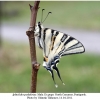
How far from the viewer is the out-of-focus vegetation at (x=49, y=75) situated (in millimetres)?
1306

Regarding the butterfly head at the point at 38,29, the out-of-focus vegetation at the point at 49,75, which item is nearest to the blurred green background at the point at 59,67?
the out-of-focus vegetation at the point at 49,75

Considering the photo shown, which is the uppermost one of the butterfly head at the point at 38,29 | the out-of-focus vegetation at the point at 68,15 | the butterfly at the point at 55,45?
the out-of-focus vegetation at the point at 68,15

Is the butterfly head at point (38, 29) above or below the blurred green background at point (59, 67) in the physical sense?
below

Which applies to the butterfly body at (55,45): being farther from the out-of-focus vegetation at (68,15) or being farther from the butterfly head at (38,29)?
the out-of-focus vegetation at (68,15)

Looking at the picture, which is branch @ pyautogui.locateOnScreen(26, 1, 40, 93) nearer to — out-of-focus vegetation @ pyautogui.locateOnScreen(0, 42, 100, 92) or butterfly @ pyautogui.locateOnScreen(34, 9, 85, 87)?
butterfly @ pyautogui.locateOnScreen(34, 9, 85, 87)

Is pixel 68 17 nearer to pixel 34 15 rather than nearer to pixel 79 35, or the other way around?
pixel 79 35

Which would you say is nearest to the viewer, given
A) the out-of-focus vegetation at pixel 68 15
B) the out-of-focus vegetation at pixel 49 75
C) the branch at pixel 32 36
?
the branch at pixel 32 36

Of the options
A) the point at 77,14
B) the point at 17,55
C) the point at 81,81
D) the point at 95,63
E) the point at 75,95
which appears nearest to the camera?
the point at 75,95

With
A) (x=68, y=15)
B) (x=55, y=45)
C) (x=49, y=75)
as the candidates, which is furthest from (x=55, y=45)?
(x=68, y=15)

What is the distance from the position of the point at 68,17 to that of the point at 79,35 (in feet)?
1.67

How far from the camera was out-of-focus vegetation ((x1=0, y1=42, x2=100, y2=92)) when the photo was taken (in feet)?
4.28

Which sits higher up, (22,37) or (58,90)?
(22,37)

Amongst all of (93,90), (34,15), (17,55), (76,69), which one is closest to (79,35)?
(76,69)

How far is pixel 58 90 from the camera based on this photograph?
4.14 ft
